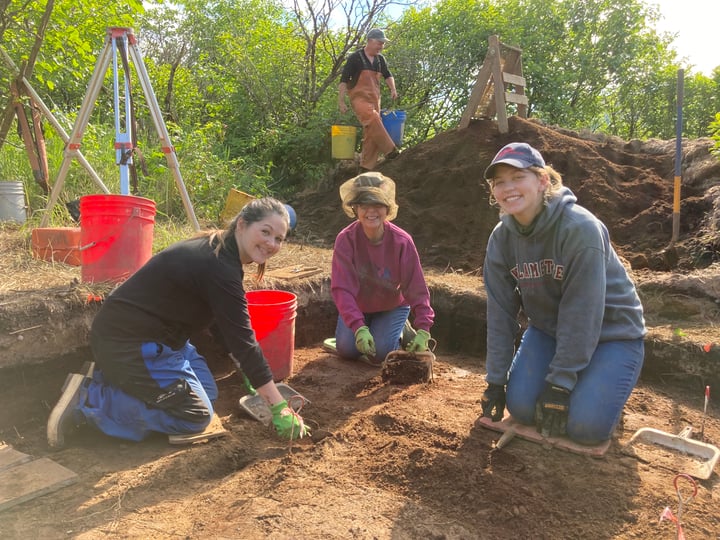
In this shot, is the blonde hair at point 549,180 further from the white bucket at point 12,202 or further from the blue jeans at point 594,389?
the white bucket at point 12,202

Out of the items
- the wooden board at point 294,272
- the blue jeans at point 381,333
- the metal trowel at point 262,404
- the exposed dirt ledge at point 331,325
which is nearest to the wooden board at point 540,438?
the metal trowel at point 262,404

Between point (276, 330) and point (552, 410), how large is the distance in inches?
68.2

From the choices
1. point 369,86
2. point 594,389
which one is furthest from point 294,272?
point 369,86

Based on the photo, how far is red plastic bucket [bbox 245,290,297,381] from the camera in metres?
3.26

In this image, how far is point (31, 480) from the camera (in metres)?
2.16

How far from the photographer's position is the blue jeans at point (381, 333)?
12.2ft

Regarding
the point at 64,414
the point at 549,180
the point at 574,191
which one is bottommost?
the point at 64,414

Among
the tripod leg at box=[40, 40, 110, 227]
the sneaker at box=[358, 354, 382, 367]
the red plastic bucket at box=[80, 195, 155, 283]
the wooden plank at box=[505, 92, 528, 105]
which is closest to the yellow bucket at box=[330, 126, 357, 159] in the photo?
the wooden plank at box=[505, 92, 528, 105]

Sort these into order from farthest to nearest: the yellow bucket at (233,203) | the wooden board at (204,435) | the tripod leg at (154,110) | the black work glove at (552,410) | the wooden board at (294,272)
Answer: the yellow bucket at (233,203) → the wooden board at (294,272) → the tripod leg at (154,110) → the wooden board at (204,435) → the black work glove at (552,410)

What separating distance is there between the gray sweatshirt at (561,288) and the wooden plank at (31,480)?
2.03 metres

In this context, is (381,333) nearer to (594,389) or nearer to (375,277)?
(375,277)

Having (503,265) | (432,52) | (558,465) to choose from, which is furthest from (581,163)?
(432,52)

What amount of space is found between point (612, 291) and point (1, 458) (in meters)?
2.96

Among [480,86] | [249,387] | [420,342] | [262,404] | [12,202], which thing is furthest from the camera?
[480,86]
